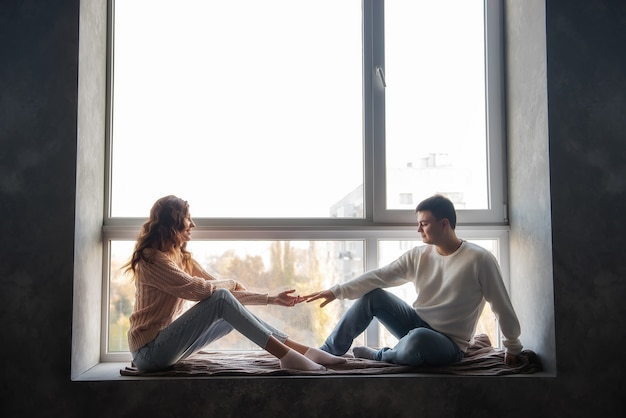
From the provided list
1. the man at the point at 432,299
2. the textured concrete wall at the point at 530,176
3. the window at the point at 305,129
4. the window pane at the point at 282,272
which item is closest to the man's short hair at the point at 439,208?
the man at the point at 432,299

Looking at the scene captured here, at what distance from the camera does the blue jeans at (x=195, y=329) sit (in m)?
2.43

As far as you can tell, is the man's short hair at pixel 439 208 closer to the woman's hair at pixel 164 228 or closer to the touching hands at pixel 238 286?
the touching hands at pixel 238 286

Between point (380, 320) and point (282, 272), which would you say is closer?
point (380, 320)

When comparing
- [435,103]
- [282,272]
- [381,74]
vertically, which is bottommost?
[282,272]

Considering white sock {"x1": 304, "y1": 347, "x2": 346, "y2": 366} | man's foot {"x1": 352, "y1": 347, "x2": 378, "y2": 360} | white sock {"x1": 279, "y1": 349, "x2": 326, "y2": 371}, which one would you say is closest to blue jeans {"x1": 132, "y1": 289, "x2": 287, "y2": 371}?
white sock {"x1": 279, "y1": 349, "x2": 326, "y2": 371}

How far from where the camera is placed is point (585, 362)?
243 cm

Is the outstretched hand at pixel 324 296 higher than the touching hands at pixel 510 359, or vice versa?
the outstretched hand at pixel 324 296

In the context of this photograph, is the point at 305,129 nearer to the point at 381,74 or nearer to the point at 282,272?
the point at 381,74

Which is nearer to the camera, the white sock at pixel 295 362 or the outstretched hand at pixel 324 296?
the white sock at pixel 295 362

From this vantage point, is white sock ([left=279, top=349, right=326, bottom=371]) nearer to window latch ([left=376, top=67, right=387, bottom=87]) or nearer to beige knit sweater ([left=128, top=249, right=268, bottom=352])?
beige knit sweater ([left=128, top=249, right=268, bottom=352])

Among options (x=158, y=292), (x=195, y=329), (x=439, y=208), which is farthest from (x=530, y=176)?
(x=158, y=292)

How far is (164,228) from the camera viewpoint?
2.56 m

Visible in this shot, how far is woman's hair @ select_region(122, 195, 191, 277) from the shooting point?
254 centimetres

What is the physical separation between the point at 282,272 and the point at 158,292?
65 cm
